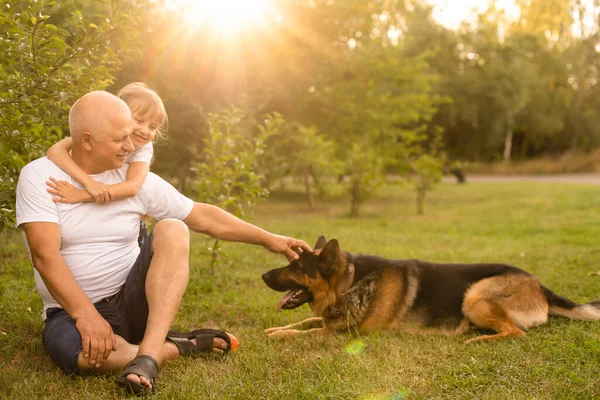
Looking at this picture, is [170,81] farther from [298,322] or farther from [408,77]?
[298,322]

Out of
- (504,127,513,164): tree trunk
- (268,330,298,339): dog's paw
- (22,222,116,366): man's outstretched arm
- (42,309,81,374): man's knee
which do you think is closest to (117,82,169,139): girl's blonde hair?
(22,222,116,366): man's outstretched arm

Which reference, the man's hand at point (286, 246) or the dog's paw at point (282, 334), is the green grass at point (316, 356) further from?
the man's hand at point (286, 246)

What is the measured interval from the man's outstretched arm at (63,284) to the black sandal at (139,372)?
0.57 ft

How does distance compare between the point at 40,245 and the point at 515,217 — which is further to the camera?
the point at 515,217

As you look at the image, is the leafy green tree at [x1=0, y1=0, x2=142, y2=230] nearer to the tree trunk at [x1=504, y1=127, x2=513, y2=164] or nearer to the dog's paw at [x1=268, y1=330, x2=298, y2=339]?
the dog's paw at [x1=268, y1=330, x2=298, y2=339]

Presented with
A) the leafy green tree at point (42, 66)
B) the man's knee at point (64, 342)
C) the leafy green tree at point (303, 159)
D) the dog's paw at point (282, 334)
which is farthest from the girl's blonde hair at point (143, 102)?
the leafy green tree at point (303, 159)

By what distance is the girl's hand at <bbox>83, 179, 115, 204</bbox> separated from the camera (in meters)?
2.83

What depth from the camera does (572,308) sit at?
398 centimetres

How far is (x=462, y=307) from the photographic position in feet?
13.2

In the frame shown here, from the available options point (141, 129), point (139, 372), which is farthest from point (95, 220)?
point (139, 372)

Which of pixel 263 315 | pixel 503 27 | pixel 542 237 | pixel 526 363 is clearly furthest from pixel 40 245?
pixel 503 27

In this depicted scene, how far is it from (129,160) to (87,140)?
17.9 inches

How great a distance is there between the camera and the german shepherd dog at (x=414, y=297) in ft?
12.9

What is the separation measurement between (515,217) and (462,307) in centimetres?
859
